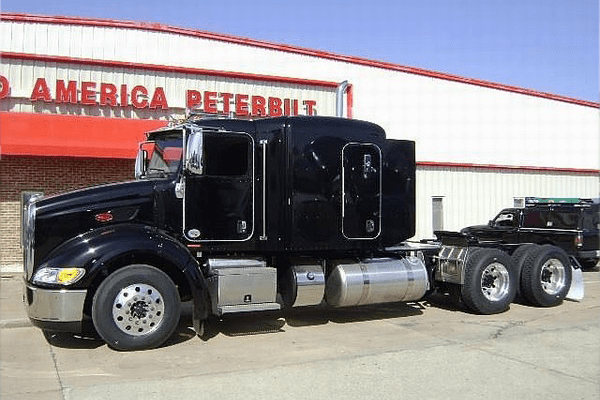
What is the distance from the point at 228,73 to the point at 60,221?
1051cm

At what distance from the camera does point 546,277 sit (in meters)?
10.3

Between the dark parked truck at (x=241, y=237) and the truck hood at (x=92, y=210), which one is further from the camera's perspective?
the truck hood at (x=92, y=210)

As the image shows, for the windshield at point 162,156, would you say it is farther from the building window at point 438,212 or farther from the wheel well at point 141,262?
the building window at point 438,212

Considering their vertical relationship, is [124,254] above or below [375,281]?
above

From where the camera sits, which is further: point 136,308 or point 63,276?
point 136,308

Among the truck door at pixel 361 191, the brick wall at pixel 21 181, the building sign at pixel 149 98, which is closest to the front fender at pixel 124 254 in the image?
the truck door at pixel 361 191

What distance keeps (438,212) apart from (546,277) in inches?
434

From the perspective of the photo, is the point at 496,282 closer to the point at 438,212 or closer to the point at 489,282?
the point at 489,282

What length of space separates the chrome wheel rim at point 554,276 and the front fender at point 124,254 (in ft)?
19.9

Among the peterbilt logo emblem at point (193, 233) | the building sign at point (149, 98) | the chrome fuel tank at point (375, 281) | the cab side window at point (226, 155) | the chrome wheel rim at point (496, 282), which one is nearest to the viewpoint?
the peterbilt logo emblem at point (193, 233)

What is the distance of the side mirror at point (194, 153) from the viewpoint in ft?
23.6

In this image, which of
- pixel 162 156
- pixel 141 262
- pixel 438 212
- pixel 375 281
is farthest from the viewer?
pixel 438 212

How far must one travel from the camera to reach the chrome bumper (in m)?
6.58

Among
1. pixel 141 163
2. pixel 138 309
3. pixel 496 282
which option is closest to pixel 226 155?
pixel 141 163
